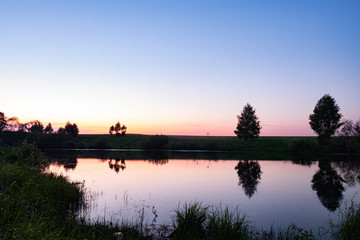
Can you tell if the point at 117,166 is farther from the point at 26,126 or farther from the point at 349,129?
the point at 26,126

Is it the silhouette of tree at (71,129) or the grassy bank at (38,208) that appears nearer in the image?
the grassy bank at (38,208)

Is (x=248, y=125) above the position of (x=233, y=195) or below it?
above

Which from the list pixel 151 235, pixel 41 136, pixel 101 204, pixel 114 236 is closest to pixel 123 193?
pixel 101 204

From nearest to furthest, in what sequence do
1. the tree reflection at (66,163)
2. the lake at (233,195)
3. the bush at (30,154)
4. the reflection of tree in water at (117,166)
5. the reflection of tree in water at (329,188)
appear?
the lake at (233,195), the reflection of tree in water at (329,188), the bush at (30,154), the reflection of tree in water at (117,166), the tree reflection at (66,163)

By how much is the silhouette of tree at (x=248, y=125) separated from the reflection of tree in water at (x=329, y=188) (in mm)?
57674

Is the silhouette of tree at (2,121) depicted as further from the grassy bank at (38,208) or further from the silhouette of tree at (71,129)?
the grassy bank at (38,208)

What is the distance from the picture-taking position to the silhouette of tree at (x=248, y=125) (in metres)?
97.0

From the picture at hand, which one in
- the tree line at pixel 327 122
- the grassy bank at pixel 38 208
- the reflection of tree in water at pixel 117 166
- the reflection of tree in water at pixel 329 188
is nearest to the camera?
the grassy bank at pixel 38 208

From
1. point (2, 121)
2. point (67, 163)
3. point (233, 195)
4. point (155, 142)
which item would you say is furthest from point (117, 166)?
point (2, 121)

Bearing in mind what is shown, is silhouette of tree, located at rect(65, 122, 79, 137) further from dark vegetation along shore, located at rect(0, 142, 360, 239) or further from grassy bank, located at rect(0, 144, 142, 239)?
dark vegetation along shore, located at rect(0, 142, 360, 239)

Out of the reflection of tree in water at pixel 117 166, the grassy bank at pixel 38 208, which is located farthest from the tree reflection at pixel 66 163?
the grassy bank at pixel 38 208

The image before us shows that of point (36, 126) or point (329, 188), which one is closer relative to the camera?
point (329, 188)

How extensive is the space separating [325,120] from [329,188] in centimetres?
6111

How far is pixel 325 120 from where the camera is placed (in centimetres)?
8256
